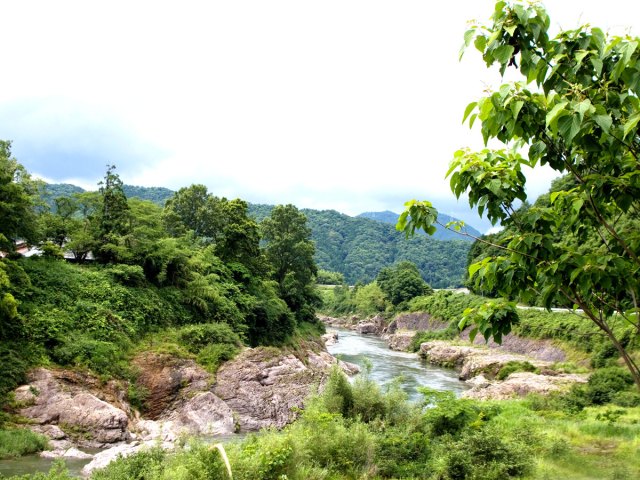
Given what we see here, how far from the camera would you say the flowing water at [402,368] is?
33031mm

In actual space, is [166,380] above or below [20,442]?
above

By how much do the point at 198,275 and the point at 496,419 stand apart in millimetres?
19278

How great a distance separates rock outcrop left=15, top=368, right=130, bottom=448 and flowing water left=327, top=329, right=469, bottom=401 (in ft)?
39.2

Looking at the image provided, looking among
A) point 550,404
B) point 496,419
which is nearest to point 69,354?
point 496,419

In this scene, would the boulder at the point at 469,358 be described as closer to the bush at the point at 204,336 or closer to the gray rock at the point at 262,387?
the gray rock at the point at 262,387

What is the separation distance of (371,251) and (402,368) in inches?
5376

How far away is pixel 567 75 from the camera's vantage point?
367 cm

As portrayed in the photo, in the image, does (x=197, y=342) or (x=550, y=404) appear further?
(x=197, y=342)

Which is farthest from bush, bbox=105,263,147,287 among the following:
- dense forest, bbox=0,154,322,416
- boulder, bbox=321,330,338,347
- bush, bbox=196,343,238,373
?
boulder, bbox=321,330,338,347

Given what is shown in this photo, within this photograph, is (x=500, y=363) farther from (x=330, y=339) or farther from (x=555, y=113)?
(x=555, y=113)

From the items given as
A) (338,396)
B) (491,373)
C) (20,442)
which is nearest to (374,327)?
(491,373)

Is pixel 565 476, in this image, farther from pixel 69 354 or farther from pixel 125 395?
pixel 69 354

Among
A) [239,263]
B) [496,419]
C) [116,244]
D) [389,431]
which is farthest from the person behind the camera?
[239,263]

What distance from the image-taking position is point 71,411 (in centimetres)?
1648
